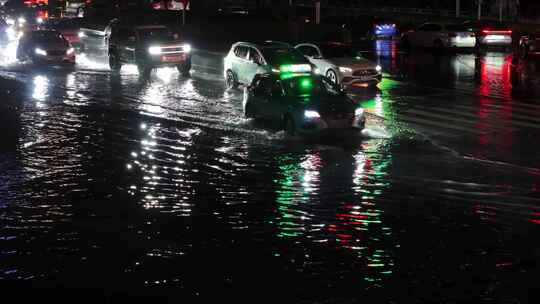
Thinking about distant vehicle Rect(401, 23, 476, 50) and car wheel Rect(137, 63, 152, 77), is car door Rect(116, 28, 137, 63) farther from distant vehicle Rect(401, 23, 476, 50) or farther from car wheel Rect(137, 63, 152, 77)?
distant vehicle Rect(401, 23, 476, 50)

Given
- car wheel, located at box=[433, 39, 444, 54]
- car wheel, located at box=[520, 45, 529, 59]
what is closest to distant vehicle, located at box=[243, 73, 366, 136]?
car wheel, located at box=[520, 45, 529, 59]

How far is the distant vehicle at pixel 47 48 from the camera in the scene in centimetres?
3578

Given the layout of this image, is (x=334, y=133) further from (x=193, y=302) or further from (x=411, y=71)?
(x=411, y=71)

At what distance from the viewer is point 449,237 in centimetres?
977

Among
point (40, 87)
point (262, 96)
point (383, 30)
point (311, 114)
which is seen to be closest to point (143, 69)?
point (40, 87)

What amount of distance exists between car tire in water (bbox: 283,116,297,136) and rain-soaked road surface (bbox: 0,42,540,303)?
235mm

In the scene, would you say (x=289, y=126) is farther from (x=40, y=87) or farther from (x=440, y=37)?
(x=440, y=37)

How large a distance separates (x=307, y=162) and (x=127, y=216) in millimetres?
4860

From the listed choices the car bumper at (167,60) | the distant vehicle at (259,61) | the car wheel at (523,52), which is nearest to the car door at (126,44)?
the car bumper at (167,60)

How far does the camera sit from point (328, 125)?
57.7 feet

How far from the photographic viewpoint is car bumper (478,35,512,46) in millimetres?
45844

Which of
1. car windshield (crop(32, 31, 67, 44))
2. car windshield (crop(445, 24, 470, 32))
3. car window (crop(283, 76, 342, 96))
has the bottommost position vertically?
car window (crop(283, 76, 342, 96))

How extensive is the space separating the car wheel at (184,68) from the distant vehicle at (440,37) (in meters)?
18.1

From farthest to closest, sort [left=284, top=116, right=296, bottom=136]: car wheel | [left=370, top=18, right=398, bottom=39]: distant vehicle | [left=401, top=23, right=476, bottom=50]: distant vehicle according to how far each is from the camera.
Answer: [left=370, top=18, right=398, bottom=39]: distant vehicle
[left=401, top=23, right=476, bottom=50]: distant vehicle
[left=284, top=116, right=296, bottom=136]: car wheel
